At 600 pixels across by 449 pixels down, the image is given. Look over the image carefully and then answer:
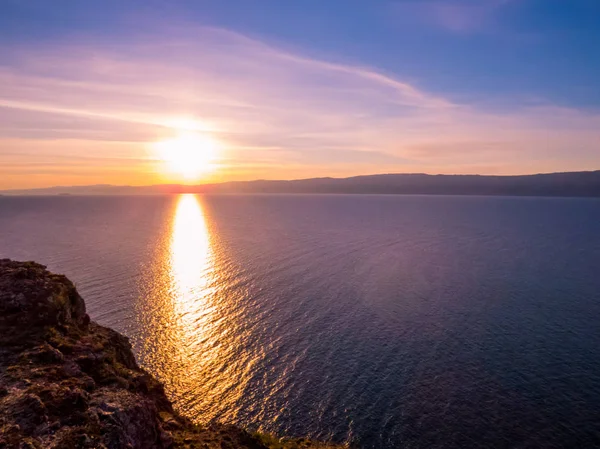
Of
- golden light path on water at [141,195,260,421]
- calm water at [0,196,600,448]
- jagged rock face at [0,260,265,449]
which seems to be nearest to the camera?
jagged rock face at [0,260,265,449]

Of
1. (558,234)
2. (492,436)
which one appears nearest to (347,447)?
(492,436)

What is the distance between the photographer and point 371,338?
62000 mm

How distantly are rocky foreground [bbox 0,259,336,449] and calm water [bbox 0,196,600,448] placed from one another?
10469 mm

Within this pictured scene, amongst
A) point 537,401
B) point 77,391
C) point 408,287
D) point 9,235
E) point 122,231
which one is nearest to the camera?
point 77,391

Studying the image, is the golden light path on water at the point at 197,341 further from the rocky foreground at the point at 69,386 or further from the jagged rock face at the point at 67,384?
the jagged rock face at the point at 67,384

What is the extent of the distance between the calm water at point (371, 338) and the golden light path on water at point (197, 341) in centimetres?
29

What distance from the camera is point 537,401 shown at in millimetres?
45156

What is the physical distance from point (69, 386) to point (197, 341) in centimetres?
3787

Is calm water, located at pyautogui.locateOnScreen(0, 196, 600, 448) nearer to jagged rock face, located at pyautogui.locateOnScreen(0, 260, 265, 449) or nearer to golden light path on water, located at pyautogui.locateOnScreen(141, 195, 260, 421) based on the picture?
golden light path on water, located at pyautogui.locateOnScreen(141, 195, 260, 421)

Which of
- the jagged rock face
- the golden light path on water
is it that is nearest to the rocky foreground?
the jagged rock face

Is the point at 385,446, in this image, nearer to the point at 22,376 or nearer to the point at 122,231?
the point at 22,376

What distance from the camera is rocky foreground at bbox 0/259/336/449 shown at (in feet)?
70.5

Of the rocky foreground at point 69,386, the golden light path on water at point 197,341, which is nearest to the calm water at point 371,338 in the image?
the golden light path on water at point 197,341

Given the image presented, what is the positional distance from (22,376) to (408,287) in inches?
3150
